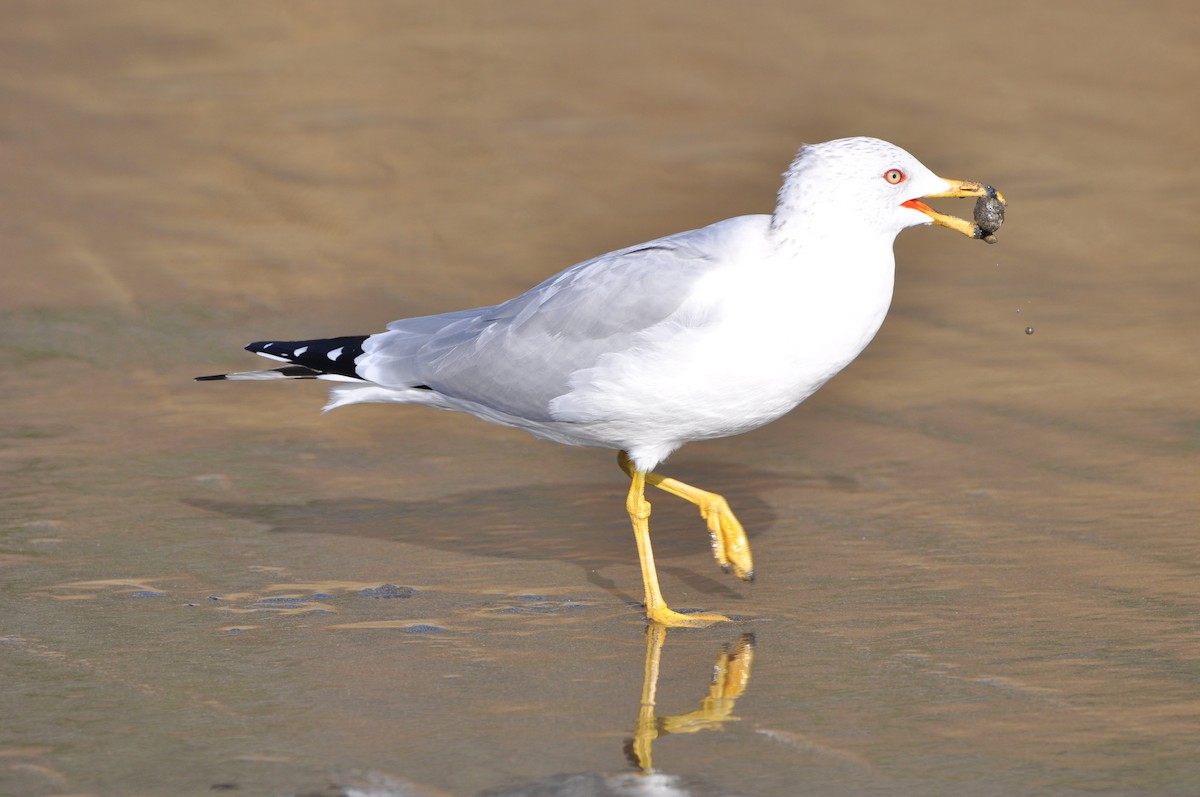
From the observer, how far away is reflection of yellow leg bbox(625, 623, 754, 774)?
4633 mm

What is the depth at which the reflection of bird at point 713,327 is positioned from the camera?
550cm

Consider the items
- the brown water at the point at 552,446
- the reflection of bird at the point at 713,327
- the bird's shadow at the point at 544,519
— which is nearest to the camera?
the brown water at the point at 552,446

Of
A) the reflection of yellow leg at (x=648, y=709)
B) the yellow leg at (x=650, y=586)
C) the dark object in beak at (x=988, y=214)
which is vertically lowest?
the reflection of yellow leg at (x=648, y=709)

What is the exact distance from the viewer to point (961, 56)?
13.3 metres

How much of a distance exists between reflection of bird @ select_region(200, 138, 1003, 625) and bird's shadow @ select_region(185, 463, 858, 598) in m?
0.41

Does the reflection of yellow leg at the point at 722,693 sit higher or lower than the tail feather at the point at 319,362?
lower

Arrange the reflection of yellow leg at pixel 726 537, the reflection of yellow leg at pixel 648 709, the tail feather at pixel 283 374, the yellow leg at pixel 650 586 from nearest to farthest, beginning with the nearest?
the reflection of yellow leg at pixel 648 709 → the yellow leg at pixel 650 586 → the reflection of yellow leg at pixel 726 537 → the tail feather at pixel 283 374

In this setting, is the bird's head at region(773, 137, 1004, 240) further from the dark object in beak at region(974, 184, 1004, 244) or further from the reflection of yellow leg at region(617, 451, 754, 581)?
the reflection of yellow leg at region(617, 451, 754, 581)

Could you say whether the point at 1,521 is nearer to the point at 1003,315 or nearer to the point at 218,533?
the point at 218,533

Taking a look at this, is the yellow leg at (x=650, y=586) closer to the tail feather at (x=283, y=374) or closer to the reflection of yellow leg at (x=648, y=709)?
the reflection of yellow leg at (x=648, y=709)

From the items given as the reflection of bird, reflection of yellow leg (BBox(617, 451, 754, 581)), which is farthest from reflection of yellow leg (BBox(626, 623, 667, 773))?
reflection of yellow leg (BBox(617, 451, 754, 581))

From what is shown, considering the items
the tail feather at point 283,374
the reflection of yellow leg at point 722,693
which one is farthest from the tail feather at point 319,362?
the reflection of yellow leg at point 722,693

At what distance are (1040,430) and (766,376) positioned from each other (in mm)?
2709

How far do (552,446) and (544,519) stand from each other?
1.11 m
